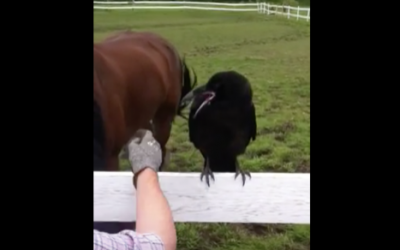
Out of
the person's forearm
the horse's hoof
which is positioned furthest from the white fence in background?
the person's forearm

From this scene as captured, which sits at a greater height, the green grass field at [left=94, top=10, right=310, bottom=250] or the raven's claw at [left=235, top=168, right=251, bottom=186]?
the green grass field at [left=94, top=10, right=310, bottom=250]

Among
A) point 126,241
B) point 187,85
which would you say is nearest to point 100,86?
point 187,85

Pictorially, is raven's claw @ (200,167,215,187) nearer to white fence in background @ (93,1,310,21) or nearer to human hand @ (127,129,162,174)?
Answer: human hand @ (127,129,162,174)

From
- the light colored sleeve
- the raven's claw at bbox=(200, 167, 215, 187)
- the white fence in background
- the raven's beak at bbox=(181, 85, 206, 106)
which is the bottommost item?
the raven's claw at bbox=(200, 167, 215, 187)

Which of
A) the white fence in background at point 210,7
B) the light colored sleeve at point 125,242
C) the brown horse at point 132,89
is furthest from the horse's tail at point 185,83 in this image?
the light colored sleeve at point 125,242

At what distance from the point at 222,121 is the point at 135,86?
254mm

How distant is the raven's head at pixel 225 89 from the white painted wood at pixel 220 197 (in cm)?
14

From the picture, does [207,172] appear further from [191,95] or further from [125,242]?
[125,242]

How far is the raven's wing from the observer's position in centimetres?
Result: 101

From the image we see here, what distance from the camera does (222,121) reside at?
3.26 ft
